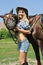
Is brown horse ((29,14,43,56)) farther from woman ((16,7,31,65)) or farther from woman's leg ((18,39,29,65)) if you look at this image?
woman's leg ((18,39,29,65))

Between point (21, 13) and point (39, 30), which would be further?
point (21, 13)

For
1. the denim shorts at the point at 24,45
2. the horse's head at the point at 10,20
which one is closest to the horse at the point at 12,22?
the horse's head at the point at 10,20

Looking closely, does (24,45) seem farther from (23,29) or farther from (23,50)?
(23,29)

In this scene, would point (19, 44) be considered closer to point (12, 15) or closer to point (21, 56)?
point (21, 56)

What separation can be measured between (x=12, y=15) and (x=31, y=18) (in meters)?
0.48

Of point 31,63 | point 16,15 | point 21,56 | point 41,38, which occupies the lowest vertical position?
point 31,63

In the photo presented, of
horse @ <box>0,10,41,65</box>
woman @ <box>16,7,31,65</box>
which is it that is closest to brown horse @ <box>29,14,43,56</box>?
horse @ <box>0,10,41,65</box>

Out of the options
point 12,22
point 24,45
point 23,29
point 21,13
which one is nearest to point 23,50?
point 24,45

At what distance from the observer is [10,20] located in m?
6.71

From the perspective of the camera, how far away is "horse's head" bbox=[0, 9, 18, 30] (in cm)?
665

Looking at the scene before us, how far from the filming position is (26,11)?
7012mm

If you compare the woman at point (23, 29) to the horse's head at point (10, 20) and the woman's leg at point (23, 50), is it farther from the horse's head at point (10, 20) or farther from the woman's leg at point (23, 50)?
the horse's head at point (10, 20)

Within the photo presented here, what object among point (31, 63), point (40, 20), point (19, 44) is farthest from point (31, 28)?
point (31, 63)

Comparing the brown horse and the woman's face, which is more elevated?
the woman's face
